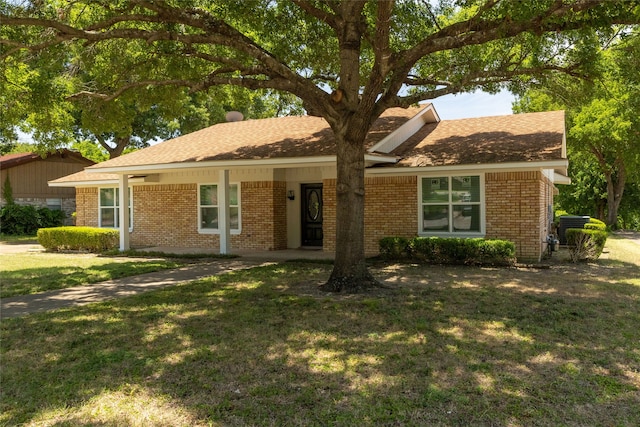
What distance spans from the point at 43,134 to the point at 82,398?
33.5 feet

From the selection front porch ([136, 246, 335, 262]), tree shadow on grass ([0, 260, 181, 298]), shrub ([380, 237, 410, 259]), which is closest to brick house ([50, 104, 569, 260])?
front porch ([136, 246, 335, 262])

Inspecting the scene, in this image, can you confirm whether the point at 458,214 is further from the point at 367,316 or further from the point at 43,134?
the point at 43,134

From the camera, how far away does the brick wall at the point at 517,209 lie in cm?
1233

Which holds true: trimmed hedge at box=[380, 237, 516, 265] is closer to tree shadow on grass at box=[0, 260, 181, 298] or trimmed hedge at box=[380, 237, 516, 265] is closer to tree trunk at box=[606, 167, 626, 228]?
tree shadow on grass at box=[0, 260, 181, 298]

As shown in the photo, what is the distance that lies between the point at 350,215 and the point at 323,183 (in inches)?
257

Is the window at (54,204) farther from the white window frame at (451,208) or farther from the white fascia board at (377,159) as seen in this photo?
the white window frame at (451,208)

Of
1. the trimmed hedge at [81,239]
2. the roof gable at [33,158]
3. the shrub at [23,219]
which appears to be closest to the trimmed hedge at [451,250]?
the trimmed hedge at [81,239]

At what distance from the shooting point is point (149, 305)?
7.71 metres

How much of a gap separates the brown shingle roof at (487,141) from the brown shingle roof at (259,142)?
1.04 metres

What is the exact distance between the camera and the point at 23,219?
2633 cm

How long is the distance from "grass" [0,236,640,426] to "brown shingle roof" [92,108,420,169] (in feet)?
19.9

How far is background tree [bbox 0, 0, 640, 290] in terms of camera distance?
820cm

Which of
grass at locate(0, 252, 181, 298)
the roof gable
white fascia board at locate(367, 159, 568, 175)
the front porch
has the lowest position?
grass at locate(0, 252, 181, 298)

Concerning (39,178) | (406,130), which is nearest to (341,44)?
(406,130)
